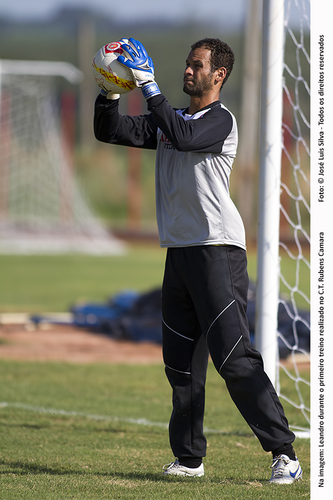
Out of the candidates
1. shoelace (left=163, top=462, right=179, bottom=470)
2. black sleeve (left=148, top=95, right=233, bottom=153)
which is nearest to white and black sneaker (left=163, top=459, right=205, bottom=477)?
shoelace (left=163, top=462, right=179, bottom=470)

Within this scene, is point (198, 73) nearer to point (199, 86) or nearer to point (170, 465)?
point (199, 86)

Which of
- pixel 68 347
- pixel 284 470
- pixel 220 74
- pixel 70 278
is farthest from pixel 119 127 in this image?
pixel 70 278

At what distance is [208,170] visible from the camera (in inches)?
143

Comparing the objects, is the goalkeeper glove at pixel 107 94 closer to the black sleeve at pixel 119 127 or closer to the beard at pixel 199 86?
the black sleeve at pixel 119 127

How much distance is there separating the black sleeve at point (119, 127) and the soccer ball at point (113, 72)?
0.32ft

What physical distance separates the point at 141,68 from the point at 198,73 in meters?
0.31

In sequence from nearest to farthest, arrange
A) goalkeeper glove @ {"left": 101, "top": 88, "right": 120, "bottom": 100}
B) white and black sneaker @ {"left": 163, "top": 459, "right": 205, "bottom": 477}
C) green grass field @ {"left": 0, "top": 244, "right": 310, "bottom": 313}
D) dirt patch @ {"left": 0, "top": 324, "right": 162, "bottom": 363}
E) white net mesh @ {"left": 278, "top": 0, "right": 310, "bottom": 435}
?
goalkeeper glove @ {"left": 101, "top": 88, "right": 120, "bottom": 100}, white and black sneaker @ {"left": 163, "top": 459, "right": 205, "bottom": 477}, white net mesh @ {"left": 278, "top": 0, "right": 310, "bottom": 435}, dirt patch @ {"left": 0, "top": 324, "right": 162, "bottom": 363}, green grass field @ {"left": 0, "top": 244, "right": 310, "bottom": 313}

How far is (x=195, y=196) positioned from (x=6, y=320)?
290 inches

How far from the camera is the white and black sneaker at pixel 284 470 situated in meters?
3.69

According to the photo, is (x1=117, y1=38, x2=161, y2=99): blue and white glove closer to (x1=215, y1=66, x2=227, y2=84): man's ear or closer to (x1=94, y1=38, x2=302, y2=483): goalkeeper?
(x1=94, y1=38, x2=302, y2=483): goalkeeper

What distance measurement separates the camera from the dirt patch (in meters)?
8.34

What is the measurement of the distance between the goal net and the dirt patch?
1456cm

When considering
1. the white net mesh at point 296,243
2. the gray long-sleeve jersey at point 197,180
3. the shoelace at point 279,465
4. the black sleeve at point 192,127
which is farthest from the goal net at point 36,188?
the shoelace at point 279,465
